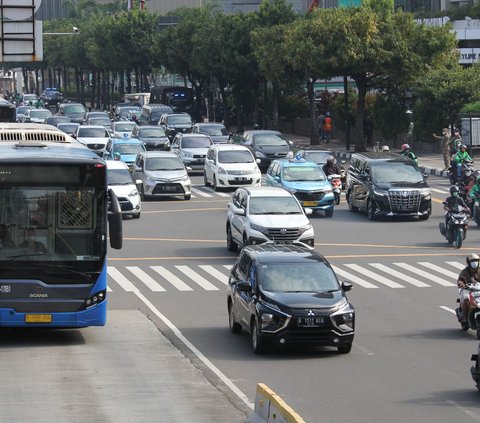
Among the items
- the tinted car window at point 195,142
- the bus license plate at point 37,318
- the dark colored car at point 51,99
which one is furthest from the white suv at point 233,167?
the dark colored car at point 51,99

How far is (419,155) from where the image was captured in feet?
199

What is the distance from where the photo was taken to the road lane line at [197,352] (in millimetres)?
16797

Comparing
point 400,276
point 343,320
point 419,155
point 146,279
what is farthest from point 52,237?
point 419,155

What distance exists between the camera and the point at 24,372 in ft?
59.4

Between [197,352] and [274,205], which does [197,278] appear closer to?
[274,205]

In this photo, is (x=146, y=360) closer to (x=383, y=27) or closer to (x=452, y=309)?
(x=452, y=309)

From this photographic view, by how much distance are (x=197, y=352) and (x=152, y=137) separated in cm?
4223

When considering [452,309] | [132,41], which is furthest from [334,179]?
[132,41]

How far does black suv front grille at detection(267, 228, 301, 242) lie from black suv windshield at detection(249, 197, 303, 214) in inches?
41.7

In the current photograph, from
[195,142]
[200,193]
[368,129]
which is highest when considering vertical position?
[368,129]

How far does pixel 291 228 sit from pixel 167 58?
72.5 meters

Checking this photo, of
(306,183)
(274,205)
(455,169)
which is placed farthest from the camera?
(455,169)

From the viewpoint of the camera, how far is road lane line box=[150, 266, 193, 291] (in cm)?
2778

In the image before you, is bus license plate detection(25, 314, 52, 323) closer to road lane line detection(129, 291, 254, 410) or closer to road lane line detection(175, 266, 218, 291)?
road lane line detection(129, 291, 254, 410)
